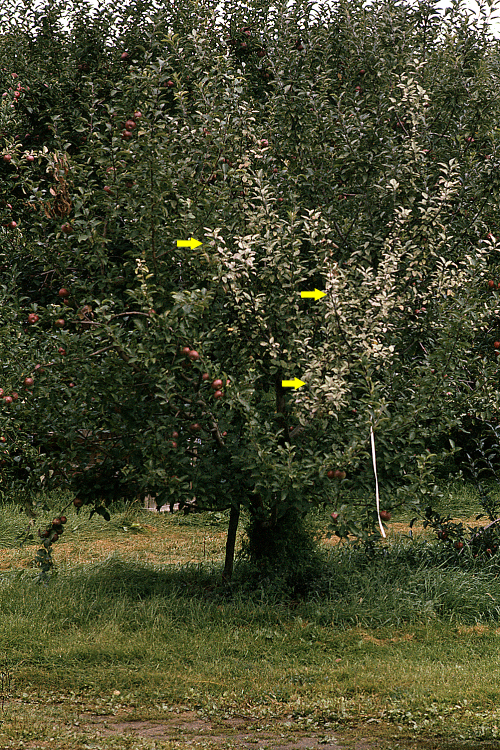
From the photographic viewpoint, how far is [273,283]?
622cm

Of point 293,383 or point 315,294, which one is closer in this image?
point 293,383

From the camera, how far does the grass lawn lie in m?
4.90

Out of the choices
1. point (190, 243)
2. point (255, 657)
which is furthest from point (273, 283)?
point (255, 657)

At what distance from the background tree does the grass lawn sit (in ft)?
2.71

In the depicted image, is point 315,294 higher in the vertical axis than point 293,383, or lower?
higher

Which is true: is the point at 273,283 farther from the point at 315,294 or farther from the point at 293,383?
the point at 293,383

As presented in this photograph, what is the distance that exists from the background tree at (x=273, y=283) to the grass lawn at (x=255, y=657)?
2.71ft

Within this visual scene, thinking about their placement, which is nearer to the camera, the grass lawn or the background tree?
the grass lawn

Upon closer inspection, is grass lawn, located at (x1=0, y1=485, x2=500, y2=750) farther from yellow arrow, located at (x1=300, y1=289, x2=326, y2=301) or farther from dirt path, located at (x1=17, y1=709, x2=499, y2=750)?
yellow arrow, located at (x1=300, y1=289, x2=326, y2=301)

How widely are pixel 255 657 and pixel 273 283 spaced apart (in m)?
2.74

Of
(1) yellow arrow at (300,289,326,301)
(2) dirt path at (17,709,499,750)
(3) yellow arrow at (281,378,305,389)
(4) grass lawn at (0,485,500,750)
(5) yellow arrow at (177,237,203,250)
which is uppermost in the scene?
(5) yellow arrow at (177,237,203,250)

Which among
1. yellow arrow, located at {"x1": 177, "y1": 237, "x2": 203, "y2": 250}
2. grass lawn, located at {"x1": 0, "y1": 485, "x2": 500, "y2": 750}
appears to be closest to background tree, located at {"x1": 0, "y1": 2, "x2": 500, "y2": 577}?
yellow arrow, located at {"x1": 177, "y1": 237, "x2": 203, "y2": 250}

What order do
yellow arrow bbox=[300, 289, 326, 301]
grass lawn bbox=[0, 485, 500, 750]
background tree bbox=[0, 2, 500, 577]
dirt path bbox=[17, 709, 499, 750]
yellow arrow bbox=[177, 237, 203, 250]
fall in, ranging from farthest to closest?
1. yellow arrow bbox=[300, 289, 326, 301]
2. background tree bbox=[0, 2, 500, 577]
3. yellow arrow bbox=[177, 237, 203, 250]
4. grass lawn bbox=[0, 485, 500, 750]
5. dirt path bbox=[17, 709, 499, 750]

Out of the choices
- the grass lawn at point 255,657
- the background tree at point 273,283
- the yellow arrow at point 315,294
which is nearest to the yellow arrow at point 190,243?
the background tree at point 273,283
